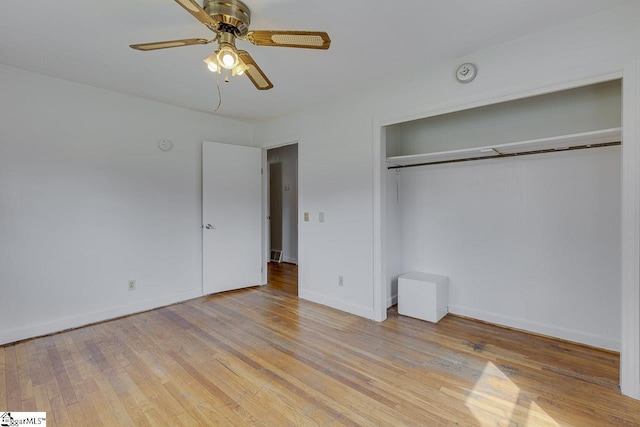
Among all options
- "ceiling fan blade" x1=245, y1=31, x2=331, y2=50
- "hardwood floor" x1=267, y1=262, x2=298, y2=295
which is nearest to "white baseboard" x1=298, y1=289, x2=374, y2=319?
"hardwood floor" x1=267, y1=262, x2=298, y2=295

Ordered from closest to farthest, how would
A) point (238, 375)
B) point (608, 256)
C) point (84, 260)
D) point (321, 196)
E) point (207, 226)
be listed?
1. point (238, 375)
2. point (608, 256)
3. point (84, 260)
4. point (321, 196)
5. point (207, 226)

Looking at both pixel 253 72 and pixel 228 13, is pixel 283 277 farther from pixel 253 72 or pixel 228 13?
pixel 228 13

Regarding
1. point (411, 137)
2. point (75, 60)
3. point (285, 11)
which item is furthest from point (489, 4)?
point (75, 60)

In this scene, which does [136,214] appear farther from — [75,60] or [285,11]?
[285,11]

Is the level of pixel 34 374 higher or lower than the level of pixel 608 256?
lower

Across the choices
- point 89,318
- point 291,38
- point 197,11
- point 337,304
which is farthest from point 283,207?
point 197,11

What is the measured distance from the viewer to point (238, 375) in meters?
2.17

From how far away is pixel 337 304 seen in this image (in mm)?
3531

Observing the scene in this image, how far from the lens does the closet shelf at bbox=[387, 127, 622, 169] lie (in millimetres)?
2164

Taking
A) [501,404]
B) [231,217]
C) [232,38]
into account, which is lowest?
[501,404]

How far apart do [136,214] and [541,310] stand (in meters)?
4.32

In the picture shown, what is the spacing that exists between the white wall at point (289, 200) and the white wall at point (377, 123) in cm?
182

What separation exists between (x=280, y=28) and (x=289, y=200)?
14.6 ft

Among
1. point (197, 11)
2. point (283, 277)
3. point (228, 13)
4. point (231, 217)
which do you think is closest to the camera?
point (197, 11)
